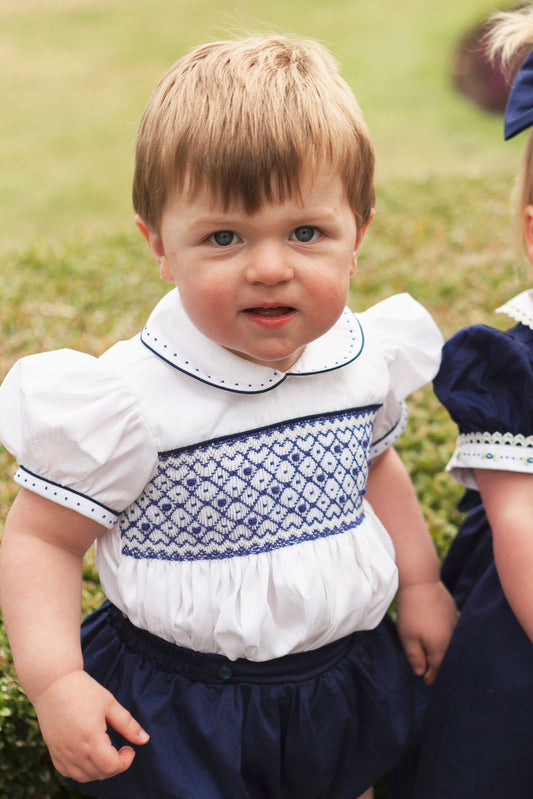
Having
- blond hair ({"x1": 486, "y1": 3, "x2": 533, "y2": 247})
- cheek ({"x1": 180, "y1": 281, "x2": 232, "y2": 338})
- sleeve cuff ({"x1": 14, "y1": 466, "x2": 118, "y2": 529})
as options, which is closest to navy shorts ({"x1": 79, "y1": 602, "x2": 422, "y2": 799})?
sleeve cuff ({"x1": 14, "y1": 466, "x2": 118, "y2": 529})

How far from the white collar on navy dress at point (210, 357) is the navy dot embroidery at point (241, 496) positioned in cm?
8

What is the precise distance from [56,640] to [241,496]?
1.18ft

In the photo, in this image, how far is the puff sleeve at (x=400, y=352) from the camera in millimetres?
1850

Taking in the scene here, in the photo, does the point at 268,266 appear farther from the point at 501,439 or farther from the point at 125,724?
the point at 125,724

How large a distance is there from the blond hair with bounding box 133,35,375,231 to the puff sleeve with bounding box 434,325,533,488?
1.11 feet

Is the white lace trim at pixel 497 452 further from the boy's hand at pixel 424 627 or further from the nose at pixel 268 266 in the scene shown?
the nose at pixel 268 266

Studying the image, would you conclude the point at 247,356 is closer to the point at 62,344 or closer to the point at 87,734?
the point at 87,734

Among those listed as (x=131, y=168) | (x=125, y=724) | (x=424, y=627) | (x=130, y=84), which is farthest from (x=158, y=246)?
(x=130, y=84)

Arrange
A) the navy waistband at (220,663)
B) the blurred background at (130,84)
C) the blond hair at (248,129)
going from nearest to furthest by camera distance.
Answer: the blond hair at (248,129)
the navy waistband at (220,663)
the blurred background at (130,84)

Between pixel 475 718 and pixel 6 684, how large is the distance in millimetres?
873

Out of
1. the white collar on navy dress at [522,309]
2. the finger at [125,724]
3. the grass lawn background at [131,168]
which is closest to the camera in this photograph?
the finger at [125,724]

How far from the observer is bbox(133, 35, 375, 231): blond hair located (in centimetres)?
144

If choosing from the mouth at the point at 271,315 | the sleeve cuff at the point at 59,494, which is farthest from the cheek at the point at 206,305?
the sleeve cuff at the point at 59,494

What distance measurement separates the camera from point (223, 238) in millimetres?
1490
